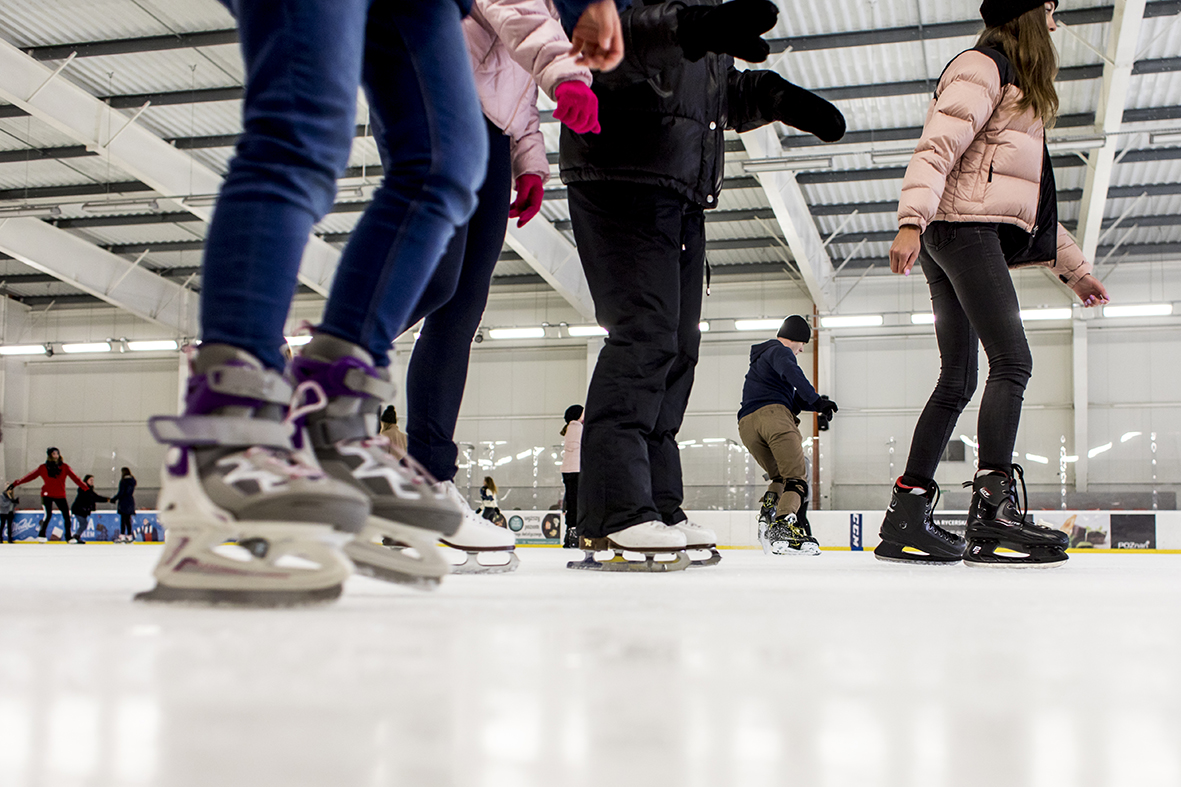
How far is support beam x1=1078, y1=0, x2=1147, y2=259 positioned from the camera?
7.99 metres

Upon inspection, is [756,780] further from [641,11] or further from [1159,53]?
[1159,53]

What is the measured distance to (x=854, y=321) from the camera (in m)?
15.2

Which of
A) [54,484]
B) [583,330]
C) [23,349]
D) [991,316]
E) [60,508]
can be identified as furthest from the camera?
[23,349]

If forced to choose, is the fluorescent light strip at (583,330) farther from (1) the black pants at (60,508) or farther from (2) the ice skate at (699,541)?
(2) the ice skate at (699,541)

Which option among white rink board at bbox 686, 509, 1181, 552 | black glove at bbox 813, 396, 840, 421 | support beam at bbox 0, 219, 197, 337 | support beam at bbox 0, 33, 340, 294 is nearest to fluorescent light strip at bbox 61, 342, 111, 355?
support beam at bbox 0, 219, 197, 337

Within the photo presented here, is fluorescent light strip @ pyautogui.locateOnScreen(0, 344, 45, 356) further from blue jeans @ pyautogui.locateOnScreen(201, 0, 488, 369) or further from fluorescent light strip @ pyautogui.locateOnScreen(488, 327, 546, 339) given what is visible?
blue jeans @ pyautogui.locateOnScreen(201, 0, 488, 369)

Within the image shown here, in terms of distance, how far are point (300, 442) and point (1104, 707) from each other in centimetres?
83

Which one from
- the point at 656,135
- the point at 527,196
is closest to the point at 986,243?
the point at 656,135

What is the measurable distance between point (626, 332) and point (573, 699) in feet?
5.67

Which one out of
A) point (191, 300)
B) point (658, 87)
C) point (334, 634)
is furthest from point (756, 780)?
point (191, 300)

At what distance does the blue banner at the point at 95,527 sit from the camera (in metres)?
13.3

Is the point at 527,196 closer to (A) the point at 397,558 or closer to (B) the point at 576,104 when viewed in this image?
(B) the point at 576,104

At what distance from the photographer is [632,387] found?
218cm

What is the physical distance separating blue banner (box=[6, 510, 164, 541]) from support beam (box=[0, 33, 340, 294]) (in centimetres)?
436
